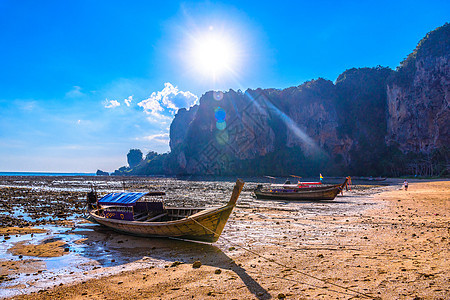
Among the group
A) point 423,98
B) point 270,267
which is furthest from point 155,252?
point 423,98

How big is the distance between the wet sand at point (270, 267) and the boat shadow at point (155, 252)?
0.13 ft

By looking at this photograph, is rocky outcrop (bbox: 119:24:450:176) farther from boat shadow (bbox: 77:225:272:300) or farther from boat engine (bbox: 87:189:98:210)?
boat engine (bbox: 87:189:98:210)

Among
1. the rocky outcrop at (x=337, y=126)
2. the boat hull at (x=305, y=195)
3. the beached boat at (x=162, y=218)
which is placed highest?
the rocky outcrop at (x=337, y=126)

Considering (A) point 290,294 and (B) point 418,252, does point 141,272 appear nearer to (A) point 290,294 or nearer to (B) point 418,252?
(A) point 290,294

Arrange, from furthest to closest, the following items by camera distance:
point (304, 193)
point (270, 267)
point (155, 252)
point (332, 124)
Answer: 1. point (332, 124)
2. point (304, 193)
3. point (155, 252)
4. point (270, 267)

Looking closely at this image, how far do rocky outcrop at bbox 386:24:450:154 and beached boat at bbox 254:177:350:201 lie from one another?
238 feet

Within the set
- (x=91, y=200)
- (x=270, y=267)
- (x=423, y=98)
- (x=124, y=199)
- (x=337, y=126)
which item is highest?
(x=423, y=98)

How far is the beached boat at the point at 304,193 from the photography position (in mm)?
26719

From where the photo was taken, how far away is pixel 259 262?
7.61m

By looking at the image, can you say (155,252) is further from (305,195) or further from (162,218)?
(305,195)

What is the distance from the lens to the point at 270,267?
7133 mm

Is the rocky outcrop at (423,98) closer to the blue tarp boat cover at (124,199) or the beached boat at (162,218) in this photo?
the beached boat at (162,218)

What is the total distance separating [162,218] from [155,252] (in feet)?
13.7

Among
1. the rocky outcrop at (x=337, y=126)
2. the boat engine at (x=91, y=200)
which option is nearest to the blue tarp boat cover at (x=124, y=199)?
the boat engine at (x=91, y=200)
